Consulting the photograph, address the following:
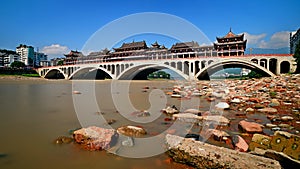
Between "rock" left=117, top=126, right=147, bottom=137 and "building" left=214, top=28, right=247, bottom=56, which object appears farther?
"building" left=214, top=28, right=247, bottom=56

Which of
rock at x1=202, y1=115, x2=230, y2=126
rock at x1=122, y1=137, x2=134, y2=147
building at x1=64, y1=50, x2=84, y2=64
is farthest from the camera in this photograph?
building at x1=64, y1=50, x2=84, y2=64

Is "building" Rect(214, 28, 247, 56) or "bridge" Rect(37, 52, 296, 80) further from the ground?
"building" Rect(214, 28, 247, 56)

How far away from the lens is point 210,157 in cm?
249

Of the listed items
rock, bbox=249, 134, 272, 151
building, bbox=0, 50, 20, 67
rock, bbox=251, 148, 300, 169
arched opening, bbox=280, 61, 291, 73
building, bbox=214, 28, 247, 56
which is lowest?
rock, bbox=249, 134, 272, 151

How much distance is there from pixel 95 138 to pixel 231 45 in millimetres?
41802

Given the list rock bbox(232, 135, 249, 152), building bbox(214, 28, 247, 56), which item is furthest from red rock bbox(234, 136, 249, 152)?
building bbox(214, 28, 247, 56)

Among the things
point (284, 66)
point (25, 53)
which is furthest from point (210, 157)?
point (25, 53)

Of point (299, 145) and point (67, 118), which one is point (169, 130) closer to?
point (299, 145)

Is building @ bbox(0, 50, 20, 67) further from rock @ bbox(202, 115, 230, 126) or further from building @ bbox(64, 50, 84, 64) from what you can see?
rock @ bbox(202, 115, 230, 126)

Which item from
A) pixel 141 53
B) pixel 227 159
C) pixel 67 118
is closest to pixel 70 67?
pixel 141 53

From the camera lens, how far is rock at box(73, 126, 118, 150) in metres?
3.22

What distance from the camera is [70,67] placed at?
59469 mm

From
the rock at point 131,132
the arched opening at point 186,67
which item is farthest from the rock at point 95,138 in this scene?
the arched opening at point 186,67

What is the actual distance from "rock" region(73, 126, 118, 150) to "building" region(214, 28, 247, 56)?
4054 cm
